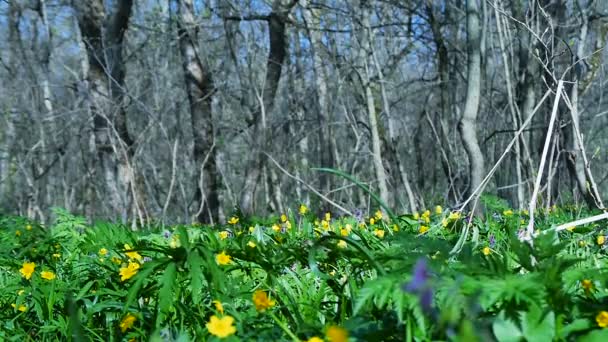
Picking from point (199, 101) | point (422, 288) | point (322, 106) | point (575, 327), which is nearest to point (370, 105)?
point (199, 101)

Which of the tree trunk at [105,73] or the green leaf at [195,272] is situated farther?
the tree trunk at [105,73]

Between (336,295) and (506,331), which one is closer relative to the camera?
(506,331)

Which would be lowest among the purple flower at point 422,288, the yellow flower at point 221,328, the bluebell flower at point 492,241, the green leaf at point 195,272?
the bluebell flower at point 492,241

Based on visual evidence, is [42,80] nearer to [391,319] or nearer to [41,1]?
[41,1]

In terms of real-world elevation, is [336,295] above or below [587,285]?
below

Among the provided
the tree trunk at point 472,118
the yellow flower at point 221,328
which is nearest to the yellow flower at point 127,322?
the yellow flower at point 221,328

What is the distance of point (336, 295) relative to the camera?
6.05ft

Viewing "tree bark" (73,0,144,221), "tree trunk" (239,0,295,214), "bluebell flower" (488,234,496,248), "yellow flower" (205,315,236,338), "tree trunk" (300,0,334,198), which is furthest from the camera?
"tree trunk" (300,0,334,198)

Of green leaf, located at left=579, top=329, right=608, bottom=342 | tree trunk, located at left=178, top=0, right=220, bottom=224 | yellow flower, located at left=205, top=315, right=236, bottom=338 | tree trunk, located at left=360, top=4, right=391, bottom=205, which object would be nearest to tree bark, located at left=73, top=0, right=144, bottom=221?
tree trunk, located at left=178, top=0, right=220, bottom=224

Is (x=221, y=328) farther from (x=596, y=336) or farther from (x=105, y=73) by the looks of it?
(x=105, y=73)

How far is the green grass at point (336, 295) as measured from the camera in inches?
45.8

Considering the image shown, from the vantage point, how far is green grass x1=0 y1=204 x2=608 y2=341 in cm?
116

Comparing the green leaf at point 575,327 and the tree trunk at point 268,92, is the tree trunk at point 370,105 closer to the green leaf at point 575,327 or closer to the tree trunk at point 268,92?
the tree trunk at point 268,92

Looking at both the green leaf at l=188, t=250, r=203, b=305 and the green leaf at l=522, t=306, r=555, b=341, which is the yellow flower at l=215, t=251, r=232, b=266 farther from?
the green leaf at l=522, t=306, r=555, b=341
